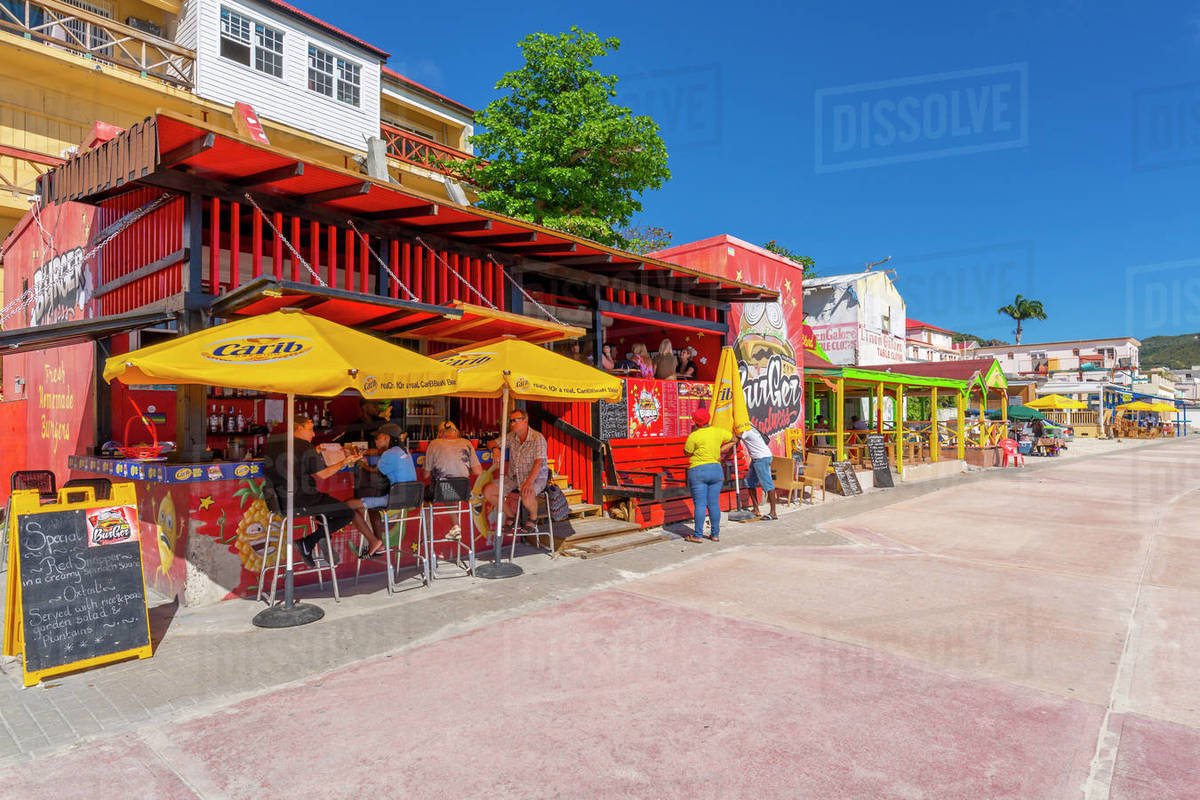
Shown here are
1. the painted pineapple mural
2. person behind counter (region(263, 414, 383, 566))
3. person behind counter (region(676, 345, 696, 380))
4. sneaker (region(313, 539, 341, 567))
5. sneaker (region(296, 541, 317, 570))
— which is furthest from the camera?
person behind counter (region(676, 345, 696, 380))

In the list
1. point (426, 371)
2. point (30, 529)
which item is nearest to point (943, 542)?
point (426, 371)

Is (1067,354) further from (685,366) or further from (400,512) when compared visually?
(400,512)

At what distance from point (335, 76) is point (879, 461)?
20032 mm

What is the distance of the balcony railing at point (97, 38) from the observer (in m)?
15.3

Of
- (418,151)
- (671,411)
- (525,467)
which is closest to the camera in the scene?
(525,467)

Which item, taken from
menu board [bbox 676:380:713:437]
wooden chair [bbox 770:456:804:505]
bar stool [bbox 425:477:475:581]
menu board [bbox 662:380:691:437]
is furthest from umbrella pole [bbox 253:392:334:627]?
wooden chair [bbox 770:456:804:505]

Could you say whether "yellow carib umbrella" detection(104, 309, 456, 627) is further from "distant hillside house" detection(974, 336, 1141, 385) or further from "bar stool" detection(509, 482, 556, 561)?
"distant hillside house" detection(974, 336, 1141, 385)

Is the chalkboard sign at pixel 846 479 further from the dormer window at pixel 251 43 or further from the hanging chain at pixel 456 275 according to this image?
the dormer window at pixel 251 43

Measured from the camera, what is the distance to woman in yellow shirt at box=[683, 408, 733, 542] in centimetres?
867

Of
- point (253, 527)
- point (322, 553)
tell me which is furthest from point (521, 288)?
point (253, 527)

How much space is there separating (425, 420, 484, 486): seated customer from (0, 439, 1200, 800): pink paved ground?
2049mm

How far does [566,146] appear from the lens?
1902 centimetres

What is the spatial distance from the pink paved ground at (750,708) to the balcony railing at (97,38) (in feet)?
60.7

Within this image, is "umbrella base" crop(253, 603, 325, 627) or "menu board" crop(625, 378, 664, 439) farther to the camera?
"menu board" crop(625, 378, 664, 439)
